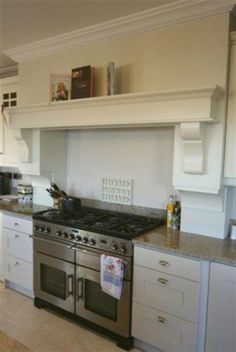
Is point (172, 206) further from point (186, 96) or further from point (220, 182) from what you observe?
point (186, 96)

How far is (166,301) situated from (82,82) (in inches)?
75.3

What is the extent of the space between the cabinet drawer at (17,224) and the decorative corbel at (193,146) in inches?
63.2

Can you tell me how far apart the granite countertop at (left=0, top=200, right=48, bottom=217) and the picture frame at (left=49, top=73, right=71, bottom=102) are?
1145 millimetres

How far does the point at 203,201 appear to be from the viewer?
2271 mm

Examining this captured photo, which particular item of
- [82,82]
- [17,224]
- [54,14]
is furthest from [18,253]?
[54,14]

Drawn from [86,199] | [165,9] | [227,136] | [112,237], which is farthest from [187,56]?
[86,199]

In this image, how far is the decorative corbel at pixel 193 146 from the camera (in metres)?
2.04

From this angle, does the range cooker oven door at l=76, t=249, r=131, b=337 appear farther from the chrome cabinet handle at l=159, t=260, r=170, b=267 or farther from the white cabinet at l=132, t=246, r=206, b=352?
the chrome cabinet handle at l=159, t=260, r=170, b=267

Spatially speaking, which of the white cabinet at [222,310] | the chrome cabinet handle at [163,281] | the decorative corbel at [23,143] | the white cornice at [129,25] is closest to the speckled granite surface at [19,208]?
the decorative corbel at [23,143]

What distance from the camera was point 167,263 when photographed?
2.03 metres

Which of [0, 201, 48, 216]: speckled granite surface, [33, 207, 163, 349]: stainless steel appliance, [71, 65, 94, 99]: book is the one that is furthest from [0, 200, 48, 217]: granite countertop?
[71, 65, 94, 99]: book

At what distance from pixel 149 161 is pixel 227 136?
83 centimetres

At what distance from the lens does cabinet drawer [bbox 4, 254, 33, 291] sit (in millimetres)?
2902

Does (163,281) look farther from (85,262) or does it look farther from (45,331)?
(45,331)
